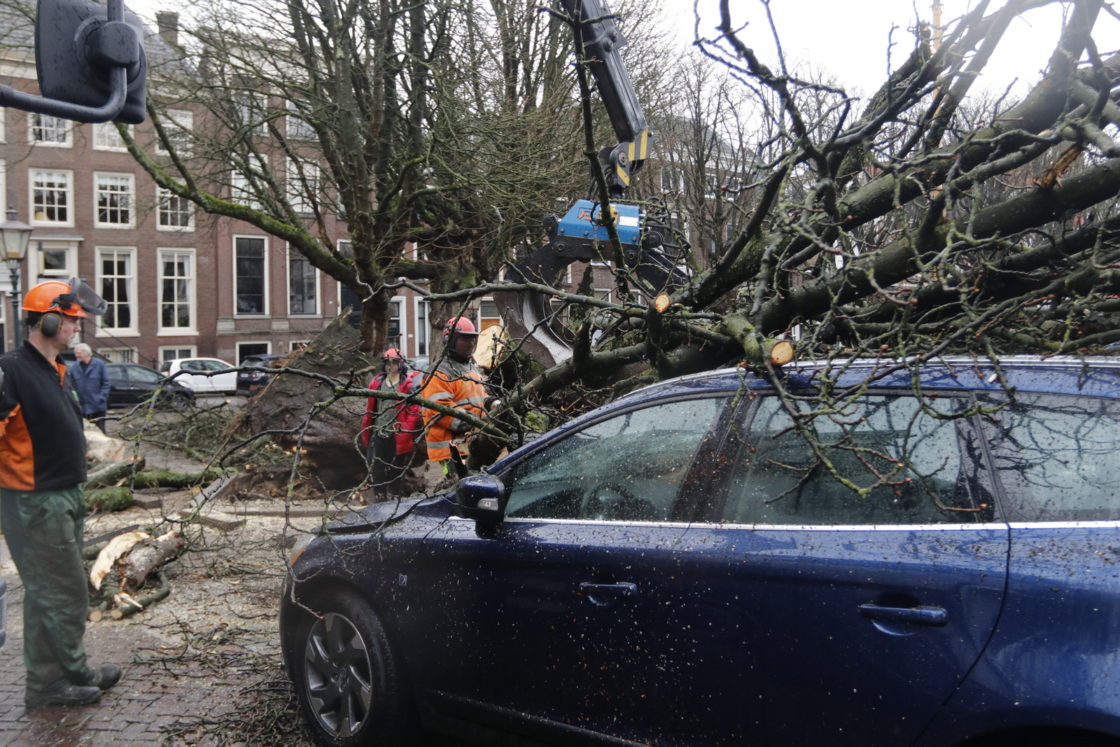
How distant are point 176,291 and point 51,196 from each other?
5.59 meters

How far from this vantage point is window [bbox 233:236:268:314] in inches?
1534

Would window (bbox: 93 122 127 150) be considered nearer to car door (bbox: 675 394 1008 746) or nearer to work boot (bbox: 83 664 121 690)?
work boot (bbox: 83 664 121 690)

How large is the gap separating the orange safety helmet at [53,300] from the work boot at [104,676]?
1.82 meters

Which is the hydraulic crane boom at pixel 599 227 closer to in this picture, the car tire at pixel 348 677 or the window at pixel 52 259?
the car tire at pixel 348 677

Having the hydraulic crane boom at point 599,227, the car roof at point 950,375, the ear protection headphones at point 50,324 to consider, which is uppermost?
the hydraulic crane boom at point 599,227

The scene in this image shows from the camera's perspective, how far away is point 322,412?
9.63 m

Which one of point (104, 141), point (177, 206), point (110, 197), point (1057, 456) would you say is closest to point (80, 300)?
point (1057, 456)

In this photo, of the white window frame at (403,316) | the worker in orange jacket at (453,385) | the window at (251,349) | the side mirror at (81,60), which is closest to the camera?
the side mirror at (81,60)

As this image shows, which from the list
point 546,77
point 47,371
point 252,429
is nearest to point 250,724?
point 47,371

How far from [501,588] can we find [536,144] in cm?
1233

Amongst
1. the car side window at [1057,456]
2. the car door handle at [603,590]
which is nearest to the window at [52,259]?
the car door handle at [603,590]

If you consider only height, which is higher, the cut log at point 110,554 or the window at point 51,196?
the window at point 51,196

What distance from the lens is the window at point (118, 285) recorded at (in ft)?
121

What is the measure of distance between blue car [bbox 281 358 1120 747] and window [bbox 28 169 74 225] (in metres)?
37.5
